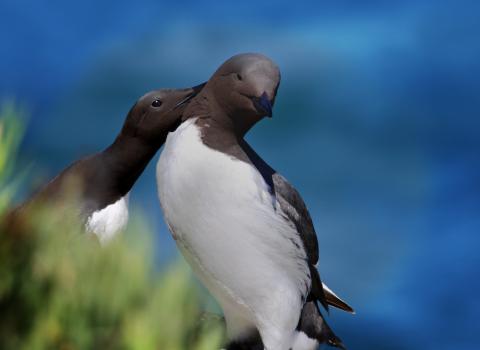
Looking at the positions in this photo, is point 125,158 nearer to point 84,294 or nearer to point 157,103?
point 157,103

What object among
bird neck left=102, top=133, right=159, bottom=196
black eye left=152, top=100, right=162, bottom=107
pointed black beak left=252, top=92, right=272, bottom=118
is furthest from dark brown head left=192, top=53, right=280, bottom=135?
bird neck left=102, top=133, right=159, bottom=196

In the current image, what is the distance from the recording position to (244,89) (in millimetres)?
2158

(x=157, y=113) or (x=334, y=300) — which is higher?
(x=157, y=113)

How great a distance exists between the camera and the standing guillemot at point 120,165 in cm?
261

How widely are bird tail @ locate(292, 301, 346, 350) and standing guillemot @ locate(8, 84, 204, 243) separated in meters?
0.74

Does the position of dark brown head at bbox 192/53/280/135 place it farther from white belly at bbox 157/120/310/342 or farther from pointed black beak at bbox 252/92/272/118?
white belly at bbox 157/120/310/342

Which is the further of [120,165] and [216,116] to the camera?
[120,165]

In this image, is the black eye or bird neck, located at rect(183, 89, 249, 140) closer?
bird neck, located at rect(183, 89, 249, 140)

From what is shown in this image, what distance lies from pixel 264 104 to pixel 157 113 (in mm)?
678

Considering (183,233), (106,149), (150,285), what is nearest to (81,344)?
(150,285)

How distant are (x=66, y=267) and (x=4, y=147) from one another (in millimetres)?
226

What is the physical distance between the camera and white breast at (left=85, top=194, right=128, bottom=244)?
101 inches

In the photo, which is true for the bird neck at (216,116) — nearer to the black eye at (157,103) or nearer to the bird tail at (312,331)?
the black eye at (157,103)

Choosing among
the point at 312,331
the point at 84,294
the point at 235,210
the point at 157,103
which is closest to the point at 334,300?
the point at 312,331
